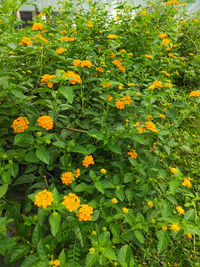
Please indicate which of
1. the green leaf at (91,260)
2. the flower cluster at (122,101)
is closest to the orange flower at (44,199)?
the green leaf at (91,260)

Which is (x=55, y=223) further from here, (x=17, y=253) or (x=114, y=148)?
(x=114, y=148)

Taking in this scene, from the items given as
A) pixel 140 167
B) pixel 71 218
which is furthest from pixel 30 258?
pixel 140 167

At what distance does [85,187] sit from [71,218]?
16 cm

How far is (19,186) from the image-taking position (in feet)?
4.16

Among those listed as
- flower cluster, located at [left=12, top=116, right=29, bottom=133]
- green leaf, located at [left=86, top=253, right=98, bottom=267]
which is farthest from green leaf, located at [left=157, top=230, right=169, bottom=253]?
flower cluster, located at [left=12, top=116, right=29, bottom=133]

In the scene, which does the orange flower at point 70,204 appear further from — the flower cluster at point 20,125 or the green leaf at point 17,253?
the flower cluster at point 20,125

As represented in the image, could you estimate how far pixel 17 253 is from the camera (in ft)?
2.58

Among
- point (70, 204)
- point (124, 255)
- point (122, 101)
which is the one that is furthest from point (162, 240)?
point (122, 101)

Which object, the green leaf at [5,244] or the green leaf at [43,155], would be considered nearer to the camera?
the green leaf at [5,244]

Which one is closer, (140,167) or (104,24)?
(140,167)

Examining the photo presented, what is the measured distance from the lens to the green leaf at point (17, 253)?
0.78 meters

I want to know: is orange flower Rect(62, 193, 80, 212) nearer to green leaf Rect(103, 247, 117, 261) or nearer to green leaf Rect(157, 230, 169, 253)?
green leaf Rect(103, 247, 117, 261)

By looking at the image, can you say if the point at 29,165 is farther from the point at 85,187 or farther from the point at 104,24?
the point at 104,24

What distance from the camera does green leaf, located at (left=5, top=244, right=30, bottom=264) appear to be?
781mm
